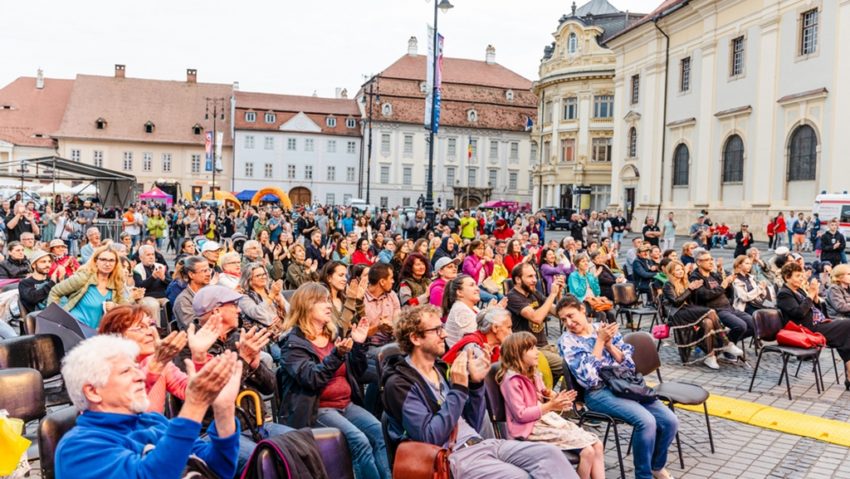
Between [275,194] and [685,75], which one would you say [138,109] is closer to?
[275,194]

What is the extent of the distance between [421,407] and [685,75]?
1539 inches

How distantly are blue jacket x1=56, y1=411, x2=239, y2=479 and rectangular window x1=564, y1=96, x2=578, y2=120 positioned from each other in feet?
192

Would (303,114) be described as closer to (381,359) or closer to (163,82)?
(163,82)

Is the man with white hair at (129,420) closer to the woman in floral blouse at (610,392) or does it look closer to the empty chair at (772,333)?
the woman in floral blouse at (610,392)

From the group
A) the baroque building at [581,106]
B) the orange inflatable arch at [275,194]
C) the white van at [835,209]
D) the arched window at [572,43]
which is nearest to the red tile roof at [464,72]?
the baroque building at [581,106]

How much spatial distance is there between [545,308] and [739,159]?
101 feet

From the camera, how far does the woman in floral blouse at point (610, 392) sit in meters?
5.50

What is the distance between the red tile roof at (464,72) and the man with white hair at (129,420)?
70826 millimetres

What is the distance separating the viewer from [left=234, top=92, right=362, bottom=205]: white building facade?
7331 centimetres

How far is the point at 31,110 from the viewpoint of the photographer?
2955 inches

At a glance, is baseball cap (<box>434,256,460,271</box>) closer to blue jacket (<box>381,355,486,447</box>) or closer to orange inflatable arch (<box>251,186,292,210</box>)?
blue jacket (<box>381,355,486,447</box>)

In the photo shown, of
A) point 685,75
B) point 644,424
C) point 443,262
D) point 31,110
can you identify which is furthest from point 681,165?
point 31,110

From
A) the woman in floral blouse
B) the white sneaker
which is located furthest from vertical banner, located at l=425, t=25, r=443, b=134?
the woman in floral blouse

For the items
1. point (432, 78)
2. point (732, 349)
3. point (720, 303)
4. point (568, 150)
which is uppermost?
point (568, 150)
